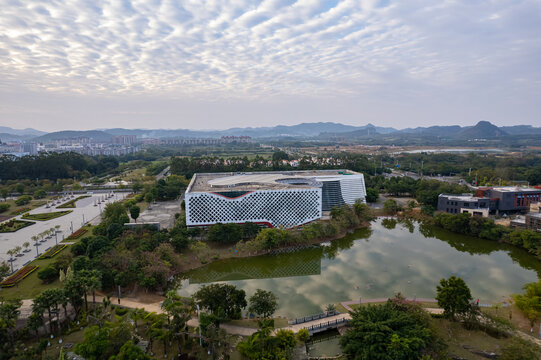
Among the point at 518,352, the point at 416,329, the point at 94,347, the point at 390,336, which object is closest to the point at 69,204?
the point at 94,347

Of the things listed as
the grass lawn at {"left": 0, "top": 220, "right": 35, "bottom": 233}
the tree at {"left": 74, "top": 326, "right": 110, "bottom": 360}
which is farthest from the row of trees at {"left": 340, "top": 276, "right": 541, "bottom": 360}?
the grass lawn at {"left": 0, "top": 220, "right": 35, "bottom": 233}

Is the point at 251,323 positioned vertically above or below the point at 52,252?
below

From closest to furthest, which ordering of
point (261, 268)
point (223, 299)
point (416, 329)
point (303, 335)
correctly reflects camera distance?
point (416, 329) → point (303, 335) → point (223, 299) → point (261, 268)

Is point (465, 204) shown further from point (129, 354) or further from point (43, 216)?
point (43, 216)

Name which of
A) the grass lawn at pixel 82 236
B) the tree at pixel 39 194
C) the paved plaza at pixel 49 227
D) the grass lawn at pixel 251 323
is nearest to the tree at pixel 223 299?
the grass lawn at pixel 251 323

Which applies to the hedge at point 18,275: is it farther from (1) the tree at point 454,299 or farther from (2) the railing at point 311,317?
(1) the tree at point 454,299
